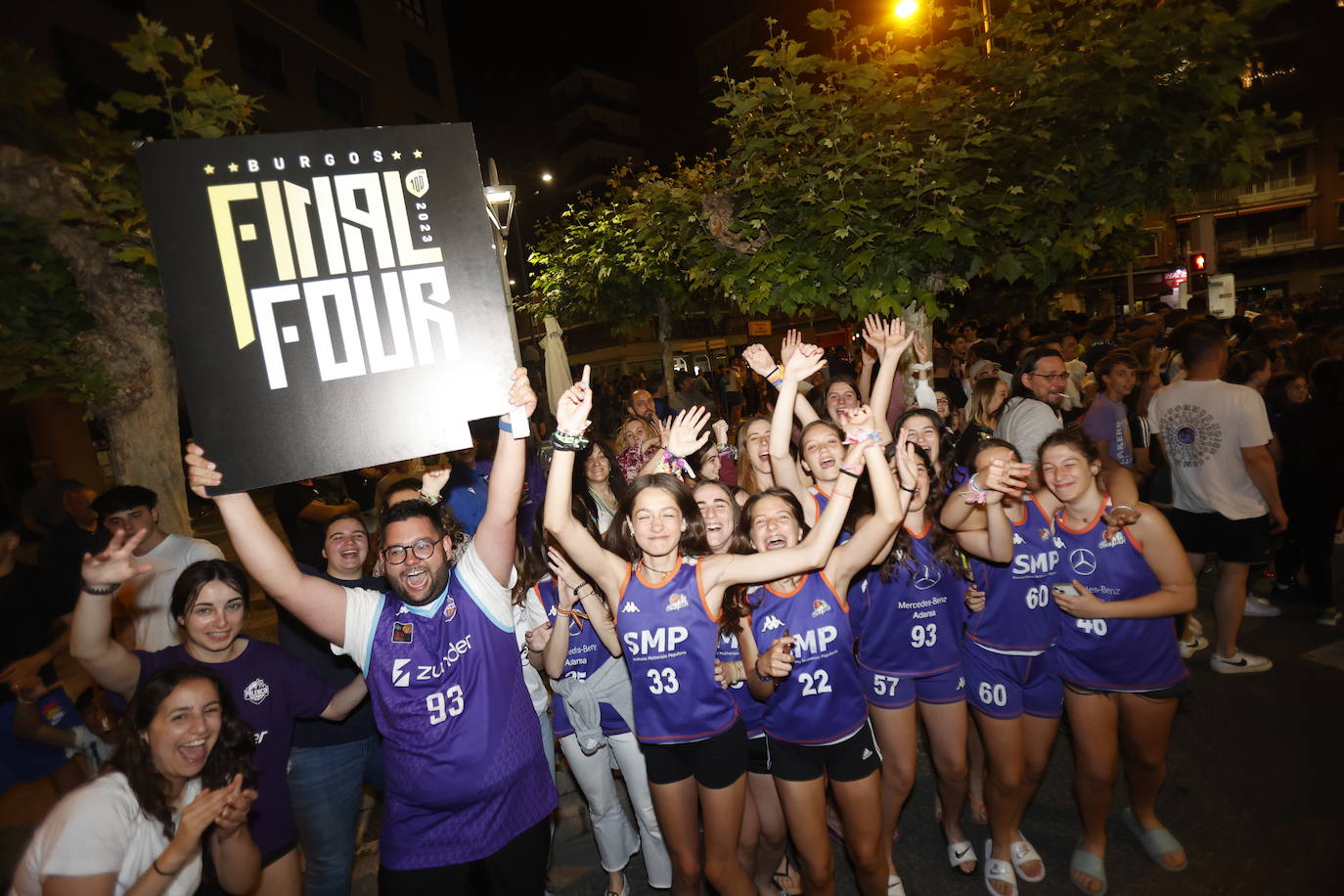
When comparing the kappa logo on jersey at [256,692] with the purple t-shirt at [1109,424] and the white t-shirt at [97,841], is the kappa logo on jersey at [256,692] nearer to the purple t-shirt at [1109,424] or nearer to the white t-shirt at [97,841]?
the white t-shirt at [97,841]

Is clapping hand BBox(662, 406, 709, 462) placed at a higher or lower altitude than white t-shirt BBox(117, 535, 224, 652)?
higher

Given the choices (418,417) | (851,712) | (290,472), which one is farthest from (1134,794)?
(290,472)

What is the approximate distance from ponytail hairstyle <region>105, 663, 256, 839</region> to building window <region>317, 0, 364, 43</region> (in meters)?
21.5

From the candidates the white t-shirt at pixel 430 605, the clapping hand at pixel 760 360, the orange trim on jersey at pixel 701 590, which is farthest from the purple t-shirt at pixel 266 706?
the clapping hand at pixel 760 360

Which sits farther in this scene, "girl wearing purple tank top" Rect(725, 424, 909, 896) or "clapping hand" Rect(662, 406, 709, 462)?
"clapping hand" Rect(662, 406, 709, 462)

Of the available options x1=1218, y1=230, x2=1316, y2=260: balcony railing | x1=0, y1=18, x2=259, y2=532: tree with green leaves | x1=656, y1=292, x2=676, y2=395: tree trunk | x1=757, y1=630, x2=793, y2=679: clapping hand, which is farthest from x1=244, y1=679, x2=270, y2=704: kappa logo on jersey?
x1=1218, y1=230, x2=1316, y2=260: balcony railing

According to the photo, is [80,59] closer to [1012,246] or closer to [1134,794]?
[1012,246]

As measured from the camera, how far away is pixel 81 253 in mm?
4418

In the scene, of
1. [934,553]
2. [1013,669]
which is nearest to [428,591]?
[934,553]

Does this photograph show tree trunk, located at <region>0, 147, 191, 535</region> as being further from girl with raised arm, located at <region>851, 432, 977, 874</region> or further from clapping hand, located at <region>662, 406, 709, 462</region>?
girl with raised arm, located at <region>851, 432, 977, 874</region>

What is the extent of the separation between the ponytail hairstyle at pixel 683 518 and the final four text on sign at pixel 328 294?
91 cm

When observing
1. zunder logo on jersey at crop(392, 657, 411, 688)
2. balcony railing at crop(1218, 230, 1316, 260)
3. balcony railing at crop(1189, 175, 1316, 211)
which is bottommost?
zunder logo on jersey at crop(392, 657, 411, 688)

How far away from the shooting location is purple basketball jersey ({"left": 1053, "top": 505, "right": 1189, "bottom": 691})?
130 inches

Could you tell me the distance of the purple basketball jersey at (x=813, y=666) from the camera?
10.1 ft
